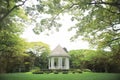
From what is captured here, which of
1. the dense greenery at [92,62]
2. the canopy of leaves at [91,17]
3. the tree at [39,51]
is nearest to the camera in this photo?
the canopy of leaves at [91,17]

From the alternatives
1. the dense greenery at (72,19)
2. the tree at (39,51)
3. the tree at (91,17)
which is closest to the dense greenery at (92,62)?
the tree at (39,51)

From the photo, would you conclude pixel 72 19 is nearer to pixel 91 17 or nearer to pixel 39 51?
pixel 91 17

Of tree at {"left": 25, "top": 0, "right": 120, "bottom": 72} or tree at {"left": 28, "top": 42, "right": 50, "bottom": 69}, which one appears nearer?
tree at {"left": 25, "top": 0, "right": 120, "bottom": 72}

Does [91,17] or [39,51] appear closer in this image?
[91,17]

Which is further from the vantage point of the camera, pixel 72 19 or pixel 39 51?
pixel 39 51

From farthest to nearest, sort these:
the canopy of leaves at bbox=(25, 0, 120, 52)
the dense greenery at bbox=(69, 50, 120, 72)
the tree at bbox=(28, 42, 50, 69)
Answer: the tree at bbox=(28, 42, 50, 69) → the dense greenery at bbox=(69, 50, 120, 72) → the canopy of leaves at bbox=(25, 0, 120, 52)

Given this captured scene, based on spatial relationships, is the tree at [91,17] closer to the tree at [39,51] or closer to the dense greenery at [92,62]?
the dense greenery at [92,62]

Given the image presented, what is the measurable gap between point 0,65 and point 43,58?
14063mm

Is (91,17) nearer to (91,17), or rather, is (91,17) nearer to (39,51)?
(91,17)

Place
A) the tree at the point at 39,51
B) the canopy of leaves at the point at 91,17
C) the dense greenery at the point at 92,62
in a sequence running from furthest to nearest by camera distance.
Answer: the tree at the point at 39,51 → the dense greenery at the point at 92,62 → the canopy of leaves at the point at 91,17

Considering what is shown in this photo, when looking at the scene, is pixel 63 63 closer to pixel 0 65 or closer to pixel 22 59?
pixel 22 59

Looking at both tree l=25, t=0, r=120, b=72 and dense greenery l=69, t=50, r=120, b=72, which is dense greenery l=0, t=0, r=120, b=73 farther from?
dense greenery l=69, t=50, r=120, b=72

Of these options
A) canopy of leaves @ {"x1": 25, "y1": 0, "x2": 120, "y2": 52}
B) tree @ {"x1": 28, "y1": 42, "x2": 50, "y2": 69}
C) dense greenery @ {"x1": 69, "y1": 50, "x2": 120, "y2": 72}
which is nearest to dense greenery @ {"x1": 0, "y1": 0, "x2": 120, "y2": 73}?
canopy of leaves @ {"x1": 25, "y1": 0, "x2": 120, "y2": 52}

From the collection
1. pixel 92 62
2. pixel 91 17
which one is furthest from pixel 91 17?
pixel 92 62
